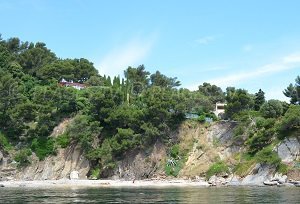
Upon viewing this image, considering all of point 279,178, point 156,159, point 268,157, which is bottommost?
point 279,178

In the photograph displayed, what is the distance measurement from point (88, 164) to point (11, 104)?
64.9 ft

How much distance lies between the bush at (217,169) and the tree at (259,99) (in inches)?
660

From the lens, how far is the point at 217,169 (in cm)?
7150

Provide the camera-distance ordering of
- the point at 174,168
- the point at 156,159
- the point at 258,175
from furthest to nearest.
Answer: the point at 156,159, the point at 174,168, the point at 258,175

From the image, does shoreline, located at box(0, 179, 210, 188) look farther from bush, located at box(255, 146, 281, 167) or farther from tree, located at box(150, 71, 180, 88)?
tree, located at box(150, 71, 180, 88)

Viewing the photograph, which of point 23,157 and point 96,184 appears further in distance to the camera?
point 23,157

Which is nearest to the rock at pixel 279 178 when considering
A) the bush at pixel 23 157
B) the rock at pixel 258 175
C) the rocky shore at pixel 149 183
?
the rocky shore at pixel 149 183

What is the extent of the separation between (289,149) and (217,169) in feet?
36.7

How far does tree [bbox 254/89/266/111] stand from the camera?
84.9m

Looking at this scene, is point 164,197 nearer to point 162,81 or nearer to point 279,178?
point 279,178

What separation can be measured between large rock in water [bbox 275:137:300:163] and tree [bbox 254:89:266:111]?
16310mm

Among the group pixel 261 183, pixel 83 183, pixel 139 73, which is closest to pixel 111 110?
pixel 83 183

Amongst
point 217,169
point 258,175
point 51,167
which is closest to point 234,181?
point 258,175

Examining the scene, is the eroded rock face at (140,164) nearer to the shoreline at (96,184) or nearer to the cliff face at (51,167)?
the cliff face at (51,167)
